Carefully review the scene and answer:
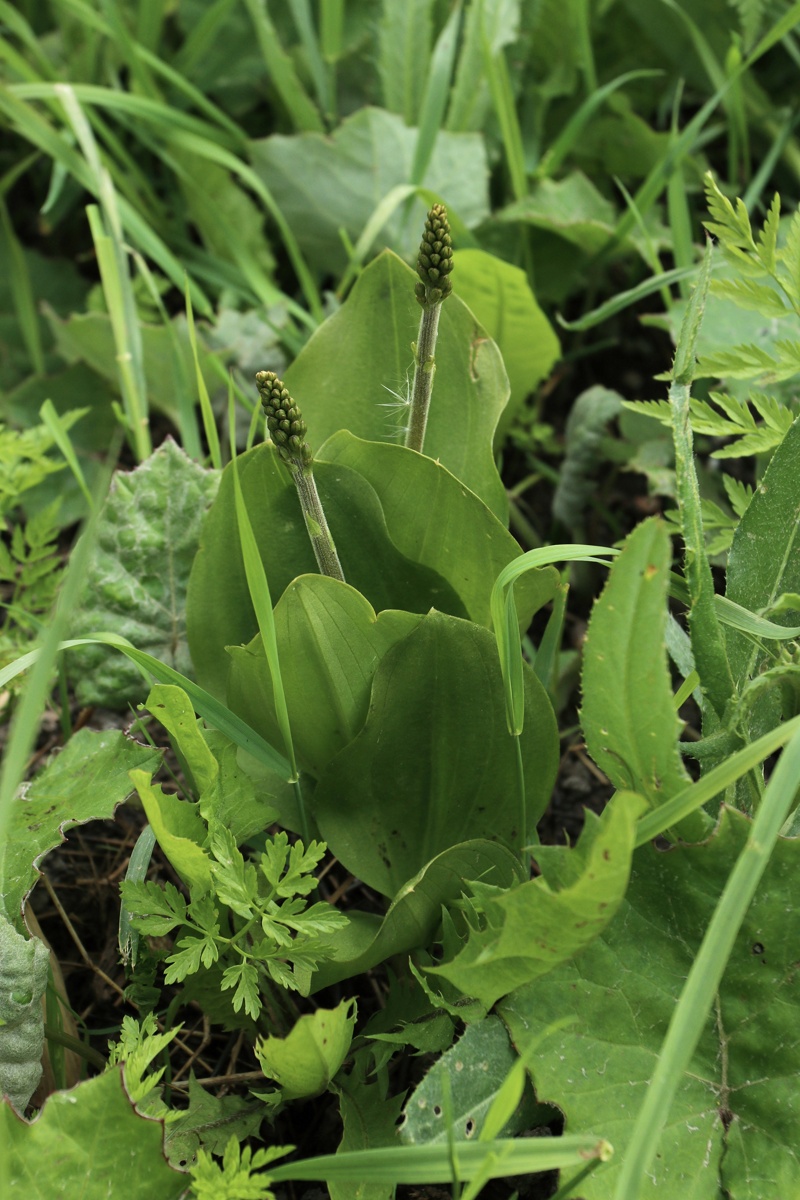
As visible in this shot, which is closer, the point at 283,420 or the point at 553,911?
the point at 553,911

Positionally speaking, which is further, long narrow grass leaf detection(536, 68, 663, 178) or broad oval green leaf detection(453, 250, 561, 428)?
long narrow grass leaf detection(536, 68, 663, 178)

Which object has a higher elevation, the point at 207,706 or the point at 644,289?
the point at 644,289

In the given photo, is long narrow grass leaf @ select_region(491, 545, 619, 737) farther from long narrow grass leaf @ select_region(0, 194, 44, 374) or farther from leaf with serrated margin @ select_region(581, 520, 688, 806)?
long narrow grass leaf @ select_region(0, 194, 44, 374)

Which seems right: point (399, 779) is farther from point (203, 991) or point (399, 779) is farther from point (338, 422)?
point (338, 422)

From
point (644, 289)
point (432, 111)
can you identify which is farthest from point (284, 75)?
point (644, 289)

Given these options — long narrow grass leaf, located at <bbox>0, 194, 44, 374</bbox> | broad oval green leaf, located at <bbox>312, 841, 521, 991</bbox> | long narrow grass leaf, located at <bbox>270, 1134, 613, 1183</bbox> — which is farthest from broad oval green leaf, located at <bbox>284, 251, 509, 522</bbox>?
long narrow grass leaf, located at <bbox>0, 194, 44, 374</bbox>

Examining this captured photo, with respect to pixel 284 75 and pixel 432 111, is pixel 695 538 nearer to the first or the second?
pixel 432 111

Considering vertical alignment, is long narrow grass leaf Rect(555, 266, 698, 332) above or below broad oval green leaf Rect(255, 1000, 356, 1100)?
above

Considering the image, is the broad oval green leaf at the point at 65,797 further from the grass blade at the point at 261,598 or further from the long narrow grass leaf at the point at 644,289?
the long narrow grass leaf at the point at 644,289
